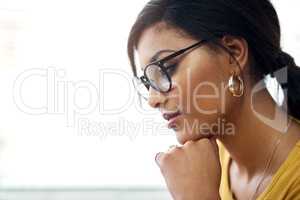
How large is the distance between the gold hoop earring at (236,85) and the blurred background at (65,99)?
35cm

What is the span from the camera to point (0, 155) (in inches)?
43.9

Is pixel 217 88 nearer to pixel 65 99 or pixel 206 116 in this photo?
pixel 206 116

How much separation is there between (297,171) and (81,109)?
2.07 feet

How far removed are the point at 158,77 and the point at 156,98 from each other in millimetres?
48

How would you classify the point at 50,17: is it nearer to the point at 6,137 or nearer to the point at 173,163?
the point at 6,137

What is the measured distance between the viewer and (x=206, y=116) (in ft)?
2.69

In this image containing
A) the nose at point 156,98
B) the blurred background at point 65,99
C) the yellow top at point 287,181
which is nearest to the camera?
the yellow top at point 287,181

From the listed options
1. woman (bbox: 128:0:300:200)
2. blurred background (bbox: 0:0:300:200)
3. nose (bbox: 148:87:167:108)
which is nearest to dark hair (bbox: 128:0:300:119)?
woman (bbox: 128:0:300:200)

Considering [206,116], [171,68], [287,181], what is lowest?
[287,181]

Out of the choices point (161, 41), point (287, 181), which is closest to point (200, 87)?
point (161, 41)

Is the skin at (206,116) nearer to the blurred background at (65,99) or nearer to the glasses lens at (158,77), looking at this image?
the glasses lens at (158,77)

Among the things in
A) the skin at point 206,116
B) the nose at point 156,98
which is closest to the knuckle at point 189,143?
the skin at point 206,116

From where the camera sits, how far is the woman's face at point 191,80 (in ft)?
2.61

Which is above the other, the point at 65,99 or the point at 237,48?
the point at 237,48
